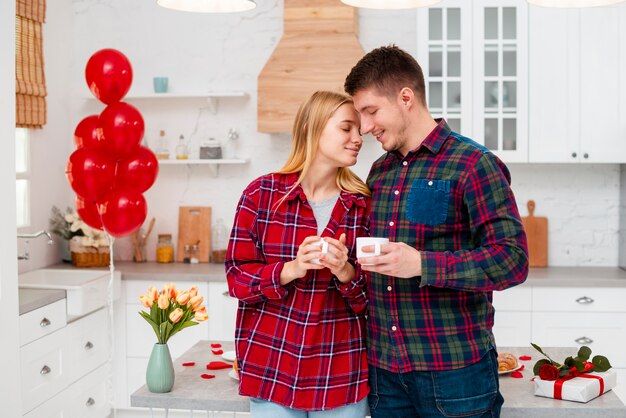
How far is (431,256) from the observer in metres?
1.99

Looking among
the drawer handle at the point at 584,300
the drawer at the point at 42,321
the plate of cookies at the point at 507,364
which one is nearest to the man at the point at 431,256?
the plate of cookies at the point at 507,364

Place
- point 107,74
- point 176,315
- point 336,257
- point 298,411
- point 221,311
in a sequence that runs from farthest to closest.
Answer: point 221,311 < point 107,74 < point 176,315 < point 298,411 < point 336,257

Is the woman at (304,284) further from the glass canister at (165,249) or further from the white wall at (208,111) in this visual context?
the glass canister at (165,249)

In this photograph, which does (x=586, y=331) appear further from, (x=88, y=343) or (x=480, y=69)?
(x=88, y=343)

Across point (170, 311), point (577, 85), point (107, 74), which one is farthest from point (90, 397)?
point (577, 85)

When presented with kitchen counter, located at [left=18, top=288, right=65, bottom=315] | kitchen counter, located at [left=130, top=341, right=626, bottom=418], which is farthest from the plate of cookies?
kitchen counter, located at [left=18, top=288, right=65, bottom=315]

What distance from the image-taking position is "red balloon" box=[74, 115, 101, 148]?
3.64m

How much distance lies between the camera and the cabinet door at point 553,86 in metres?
4.26

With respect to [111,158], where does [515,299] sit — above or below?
below

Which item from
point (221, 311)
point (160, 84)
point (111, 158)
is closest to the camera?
point (111, 158)

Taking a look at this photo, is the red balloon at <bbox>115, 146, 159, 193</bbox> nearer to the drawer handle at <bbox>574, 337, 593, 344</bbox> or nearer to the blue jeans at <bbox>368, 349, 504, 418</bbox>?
the blue jeans at <bbox>368, 349, 504, 418</bbox>

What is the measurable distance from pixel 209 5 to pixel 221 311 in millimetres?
2370

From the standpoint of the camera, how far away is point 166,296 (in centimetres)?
247

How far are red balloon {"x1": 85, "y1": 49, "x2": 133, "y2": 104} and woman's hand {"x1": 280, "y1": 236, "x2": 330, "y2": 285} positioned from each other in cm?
178
